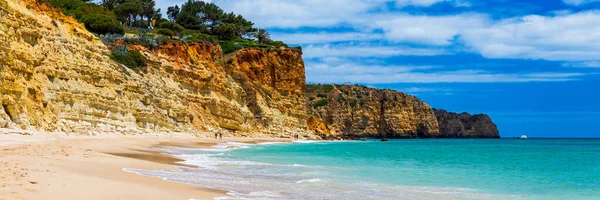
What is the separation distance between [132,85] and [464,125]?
4374 inches

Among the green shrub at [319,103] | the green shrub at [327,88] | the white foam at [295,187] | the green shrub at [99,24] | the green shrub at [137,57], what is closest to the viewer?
the white foam at [295,187]

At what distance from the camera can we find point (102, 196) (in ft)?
27.0

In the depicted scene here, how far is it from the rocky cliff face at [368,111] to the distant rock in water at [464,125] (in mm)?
15610

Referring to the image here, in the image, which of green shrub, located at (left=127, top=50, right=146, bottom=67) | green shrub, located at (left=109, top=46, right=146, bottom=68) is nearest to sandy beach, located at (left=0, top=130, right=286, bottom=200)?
green shrub, located at (left=109, top=46, right=146, bottom=68)

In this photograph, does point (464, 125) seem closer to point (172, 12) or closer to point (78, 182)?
point (172, 12)

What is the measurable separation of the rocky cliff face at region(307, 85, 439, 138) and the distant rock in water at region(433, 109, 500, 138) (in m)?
15.6

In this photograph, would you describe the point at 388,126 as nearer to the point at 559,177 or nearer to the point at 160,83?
the point at 160,83

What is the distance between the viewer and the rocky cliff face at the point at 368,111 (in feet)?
323

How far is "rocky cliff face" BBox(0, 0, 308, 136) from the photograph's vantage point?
24812 millimetres

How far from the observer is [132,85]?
37.5 metres

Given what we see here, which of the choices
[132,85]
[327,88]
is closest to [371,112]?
[327,88]

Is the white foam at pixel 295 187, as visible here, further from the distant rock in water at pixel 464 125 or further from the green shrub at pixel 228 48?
the distant rock in water at pixel 464 125

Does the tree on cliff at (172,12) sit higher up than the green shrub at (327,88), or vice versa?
the tree on cliff at (172,12)

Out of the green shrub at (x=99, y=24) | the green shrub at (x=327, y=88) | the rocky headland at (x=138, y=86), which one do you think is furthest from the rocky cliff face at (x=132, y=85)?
the green shrub at (x=327, y=88)
